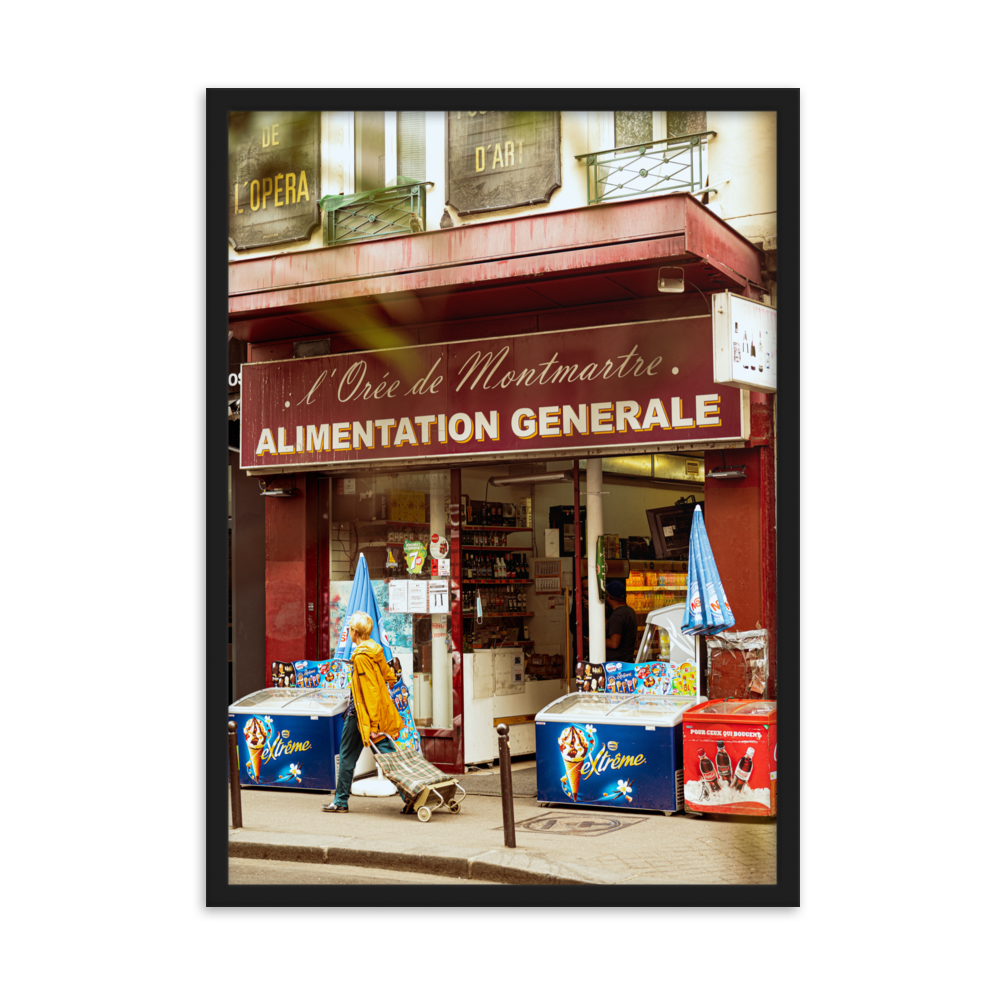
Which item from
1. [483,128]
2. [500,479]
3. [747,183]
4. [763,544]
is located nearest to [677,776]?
[763,544]

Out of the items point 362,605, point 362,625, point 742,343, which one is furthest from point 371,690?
point 742,343

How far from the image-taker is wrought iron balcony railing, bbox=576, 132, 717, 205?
30.2 feet

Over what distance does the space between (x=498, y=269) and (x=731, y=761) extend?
4.26 meters

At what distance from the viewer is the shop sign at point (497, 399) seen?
928cm

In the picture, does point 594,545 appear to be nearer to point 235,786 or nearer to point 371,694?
point 371,694

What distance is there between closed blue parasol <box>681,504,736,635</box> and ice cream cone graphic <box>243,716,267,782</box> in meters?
3.96

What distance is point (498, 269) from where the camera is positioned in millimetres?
9211

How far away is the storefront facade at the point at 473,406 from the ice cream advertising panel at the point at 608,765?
1008 mm

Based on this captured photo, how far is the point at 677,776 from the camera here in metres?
8.69

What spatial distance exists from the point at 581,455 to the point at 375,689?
278cm
